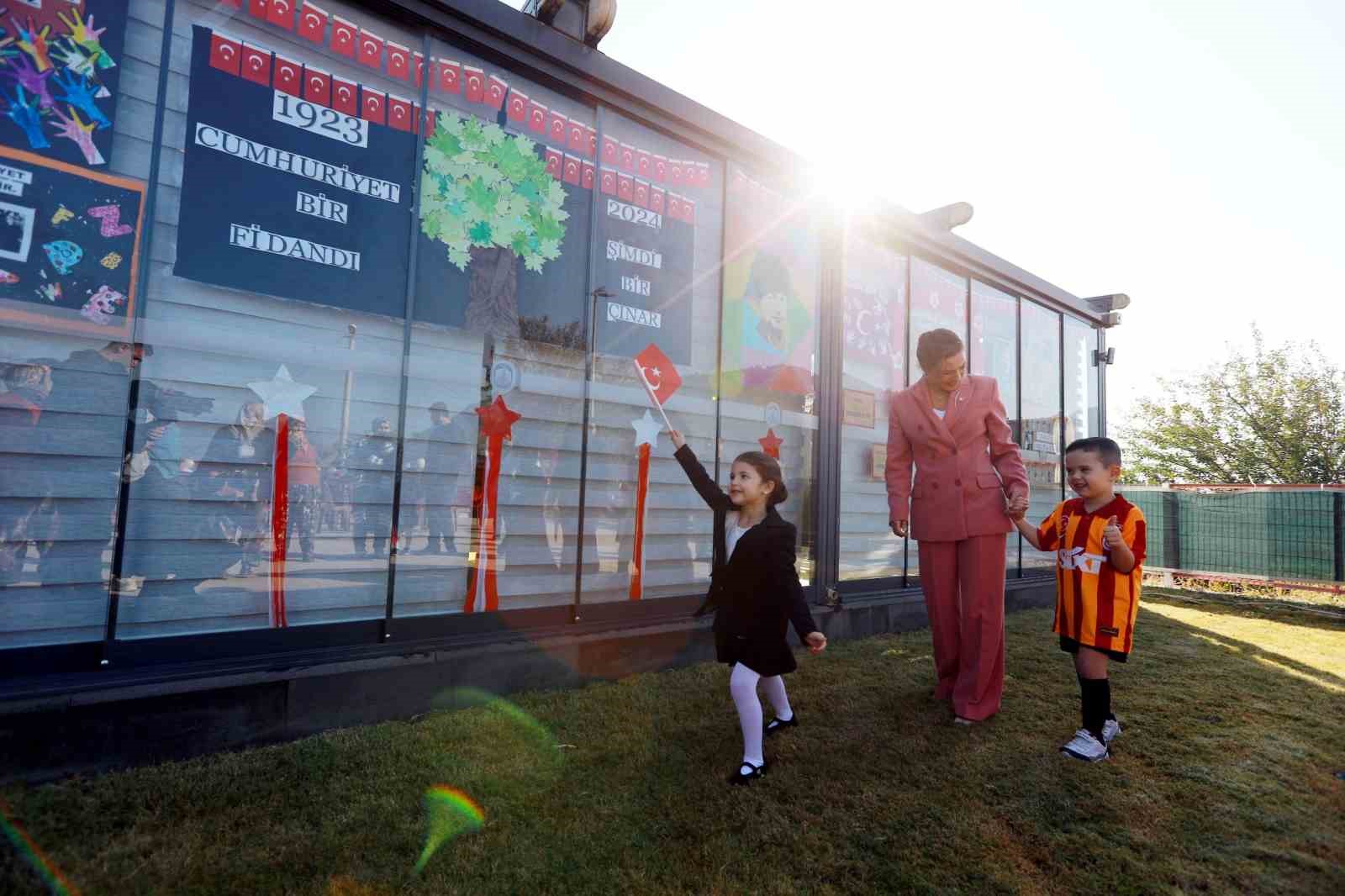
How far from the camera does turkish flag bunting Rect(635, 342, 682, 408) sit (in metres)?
4.60

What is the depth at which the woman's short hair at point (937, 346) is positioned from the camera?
11.8ft

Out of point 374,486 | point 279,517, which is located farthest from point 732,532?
point 279,517

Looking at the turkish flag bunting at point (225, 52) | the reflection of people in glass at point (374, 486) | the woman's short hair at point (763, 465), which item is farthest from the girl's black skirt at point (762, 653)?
the turkish flag bunting at point (225, 52)

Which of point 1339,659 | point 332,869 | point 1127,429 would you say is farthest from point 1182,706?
point 1127,429

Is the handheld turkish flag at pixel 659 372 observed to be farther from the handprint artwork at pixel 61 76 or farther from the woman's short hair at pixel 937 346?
the handprint artwork at pixel 61 76

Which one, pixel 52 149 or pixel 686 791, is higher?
pixel 52 149

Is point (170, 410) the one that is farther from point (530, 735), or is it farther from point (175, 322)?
point (530, 735)

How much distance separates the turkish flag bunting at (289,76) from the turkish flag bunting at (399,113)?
0.41m

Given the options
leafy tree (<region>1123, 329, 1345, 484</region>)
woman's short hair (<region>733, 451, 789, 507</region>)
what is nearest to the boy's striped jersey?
woman's short hair (<region>733, 451, 789, 507</region>)

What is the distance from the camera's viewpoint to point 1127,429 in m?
22.6

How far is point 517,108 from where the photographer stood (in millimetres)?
4051

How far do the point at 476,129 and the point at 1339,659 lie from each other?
24.5 ft

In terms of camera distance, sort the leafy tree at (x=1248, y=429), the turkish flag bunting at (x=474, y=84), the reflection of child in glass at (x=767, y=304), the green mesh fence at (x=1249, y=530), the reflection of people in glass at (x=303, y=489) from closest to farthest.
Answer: the reflection of people in glass at (x=303, y=489) → the turkish flag bunting at (x=474, y=84) → the reflection of child in glass at (x=767, y=304) → the green mesh fence at (x=1249, y=530) → the leafy tree at (x=1248, y=429)

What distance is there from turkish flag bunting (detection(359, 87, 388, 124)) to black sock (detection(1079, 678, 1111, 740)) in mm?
4453
